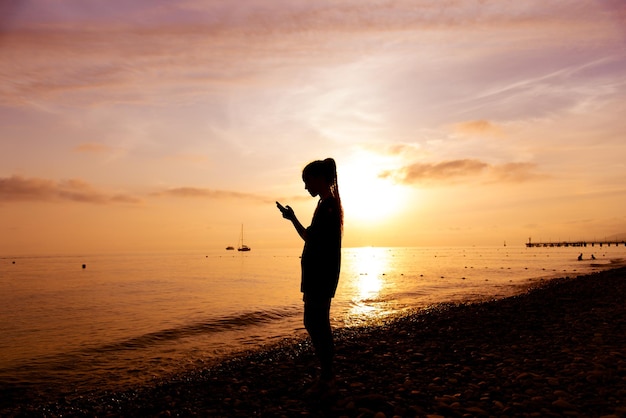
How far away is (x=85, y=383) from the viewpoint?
10.0 m

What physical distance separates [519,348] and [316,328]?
5814 millimetres

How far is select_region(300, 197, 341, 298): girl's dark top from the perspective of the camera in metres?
5.70

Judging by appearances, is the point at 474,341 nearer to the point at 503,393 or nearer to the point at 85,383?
the point at 503,393

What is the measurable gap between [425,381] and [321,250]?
10.8ft

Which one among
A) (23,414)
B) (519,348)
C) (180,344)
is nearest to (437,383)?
(519,348)

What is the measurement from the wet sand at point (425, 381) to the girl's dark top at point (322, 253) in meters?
1.79

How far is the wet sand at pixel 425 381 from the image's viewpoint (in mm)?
5527

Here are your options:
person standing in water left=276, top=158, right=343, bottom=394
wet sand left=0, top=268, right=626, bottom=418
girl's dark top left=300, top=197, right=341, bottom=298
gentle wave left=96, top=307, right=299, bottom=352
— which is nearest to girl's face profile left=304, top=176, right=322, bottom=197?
person standing in water left=276, top=158, right=343, bottom=394

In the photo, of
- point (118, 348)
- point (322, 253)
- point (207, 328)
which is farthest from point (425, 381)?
point (207, 328)

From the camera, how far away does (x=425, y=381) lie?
6.84 meters

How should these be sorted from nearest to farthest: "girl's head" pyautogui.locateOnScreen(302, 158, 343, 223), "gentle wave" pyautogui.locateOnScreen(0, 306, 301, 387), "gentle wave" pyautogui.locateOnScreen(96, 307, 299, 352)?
"girl's head" pyautogui.locateOnScreen(302, 158, 343, 223) → "gentle wave" pyautogui.locateOnScreen(0, 306, 301, 387) → "gentle wave" pyautogui.locateOnScreen(96, 307, 299, 352)

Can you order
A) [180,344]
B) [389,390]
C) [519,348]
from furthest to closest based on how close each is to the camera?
[180,344] → [519,348] → [389,390]

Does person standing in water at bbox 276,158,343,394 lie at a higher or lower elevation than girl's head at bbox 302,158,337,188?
lower

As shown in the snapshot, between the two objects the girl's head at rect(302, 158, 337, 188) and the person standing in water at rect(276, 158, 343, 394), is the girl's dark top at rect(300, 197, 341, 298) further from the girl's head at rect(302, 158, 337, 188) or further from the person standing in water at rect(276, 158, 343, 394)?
the girl's head at rect(302, 158, 337, 188)
